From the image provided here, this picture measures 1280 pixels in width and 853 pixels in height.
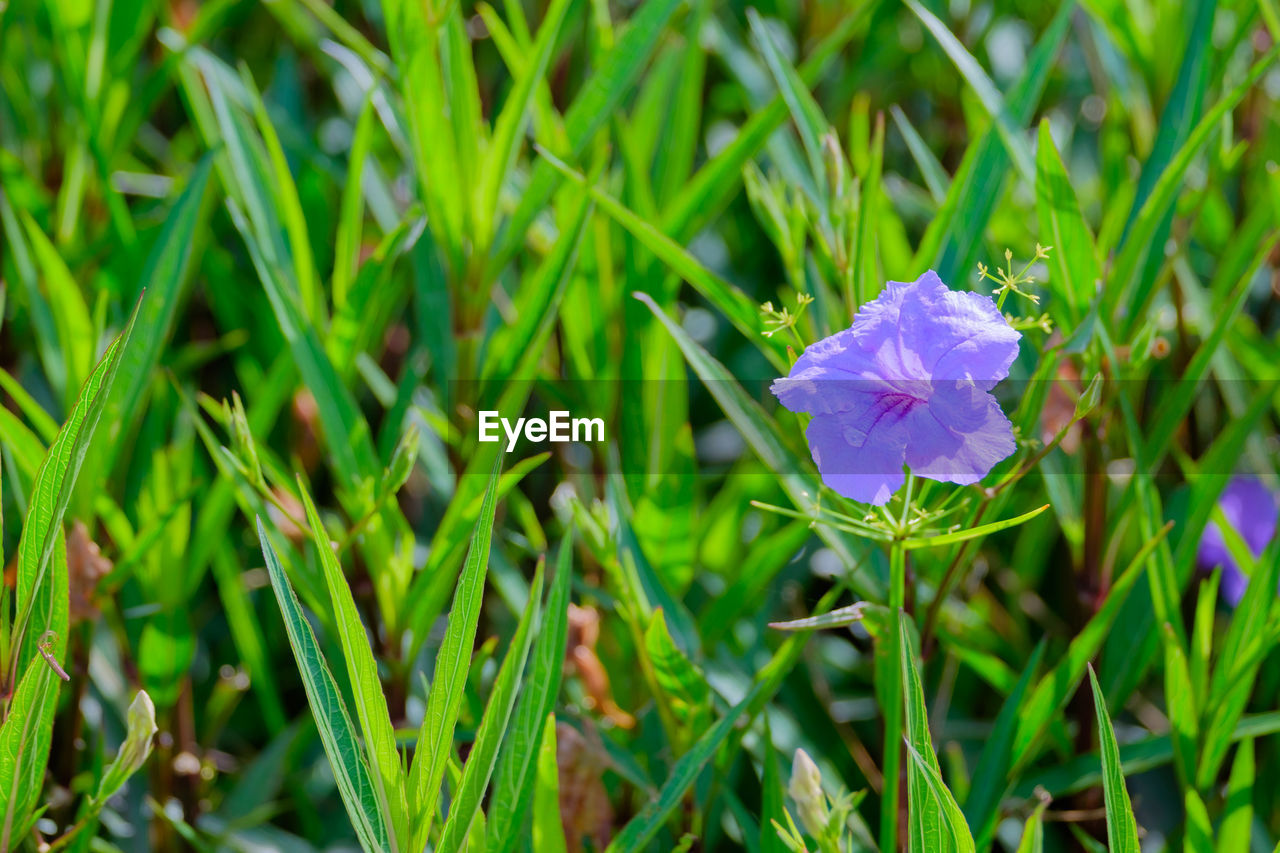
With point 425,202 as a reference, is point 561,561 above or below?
below

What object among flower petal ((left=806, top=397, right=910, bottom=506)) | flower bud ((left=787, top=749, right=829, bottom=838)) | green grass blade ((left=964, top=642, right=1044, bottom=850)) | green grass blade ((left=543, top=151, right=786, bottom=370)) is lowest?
green grass blade ((left=964, top=642, right=1044, bottom=850))

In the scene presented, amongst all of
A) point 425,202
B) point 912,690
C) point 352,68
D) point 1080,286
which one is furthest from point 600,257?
point 912,690

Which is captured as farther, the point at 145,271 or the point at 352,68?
the point at 352,68

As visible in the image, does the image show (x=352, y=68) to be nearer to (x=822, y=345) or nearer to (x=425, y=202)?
(x=425, y=202)

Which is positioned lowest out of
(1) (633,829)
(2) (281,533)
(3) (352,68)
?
(1) (633,829)

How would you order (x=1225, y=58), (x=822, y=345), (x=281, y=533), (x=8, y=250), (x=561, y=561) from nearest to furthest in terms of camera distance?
(x=822, y=345) → (x=561, y=561) → (x=281, y=533) → (x=1225, y=58) → (x=8, y=250)

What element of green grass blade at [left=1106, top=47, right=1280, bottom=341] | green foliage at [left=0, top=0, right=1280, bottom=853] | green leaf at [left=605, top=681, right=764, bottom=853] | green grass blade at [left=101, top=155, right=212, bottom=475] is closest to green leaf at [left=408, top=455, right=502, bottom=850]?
green foliage at [left=0, top=0, right=1280, bottom=853]

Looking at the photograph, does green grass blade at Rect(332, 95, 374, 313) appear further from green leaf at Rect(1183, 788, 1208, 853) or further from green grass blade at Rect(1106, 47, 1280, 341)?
green leaf at Rect(1183, 788, 1208, 853)
